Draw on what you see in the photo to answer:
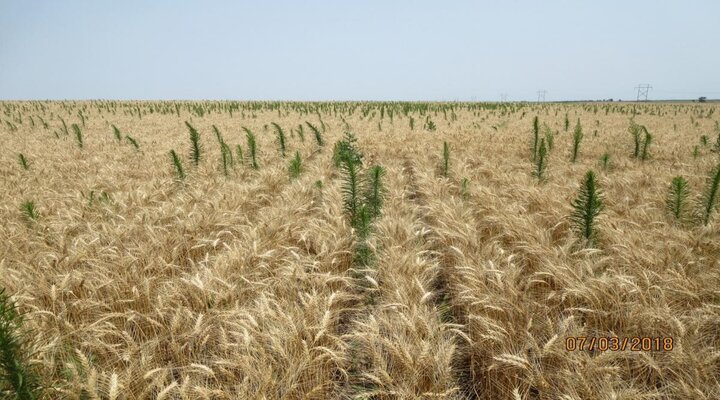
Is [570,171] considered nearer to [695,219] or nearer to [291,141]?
[695,219]

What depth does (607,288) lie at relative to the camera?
2.50 m

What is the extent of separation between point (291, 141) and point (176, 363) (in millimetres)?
10188

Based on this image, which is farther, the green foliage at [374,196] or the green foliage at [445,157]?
the green foliage at [445,157]

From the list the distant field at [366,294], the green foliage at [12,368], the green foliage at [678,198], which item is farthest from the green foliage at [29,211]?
the green foliage at [678,198]

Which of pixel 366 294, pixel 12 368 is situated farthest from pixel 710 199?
pixel 12 368

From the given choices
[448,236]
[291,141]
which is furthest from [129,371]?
[291,141]
